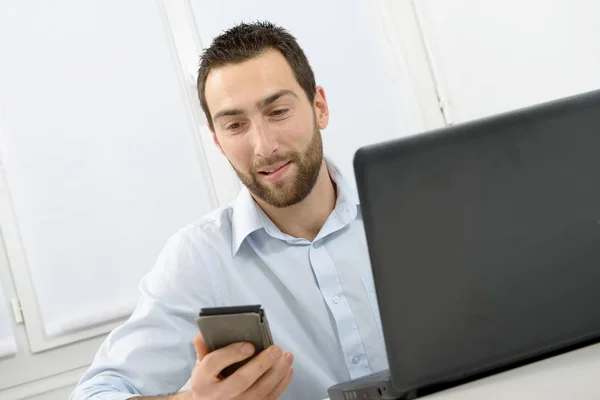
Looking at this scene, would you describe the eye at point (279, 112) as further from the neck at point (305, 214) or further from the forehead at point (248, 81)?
the neck at point (305, 214)

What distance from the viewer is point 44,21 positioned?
2.43m

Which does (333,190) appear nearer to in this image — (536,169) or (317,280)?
(317,280)

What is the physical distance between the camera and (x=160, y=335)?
140 cm

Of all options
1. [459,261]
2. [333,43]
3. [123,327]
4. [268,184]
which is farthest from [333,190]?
[333,43]

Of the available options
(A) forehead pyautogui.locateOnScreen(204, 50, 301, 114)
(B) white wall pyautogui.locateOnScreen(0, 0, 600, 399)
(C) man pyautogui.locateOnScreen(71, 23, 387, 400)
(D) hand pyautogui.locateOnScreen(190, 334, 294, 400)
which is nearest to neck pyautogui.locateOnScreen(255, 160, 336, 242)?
(C) man pyautogui.locateOnScreen(71, 23, 387, 400)

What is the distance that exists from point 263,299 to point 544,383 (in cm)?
79

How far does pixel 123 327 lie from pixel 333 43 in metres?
1.60

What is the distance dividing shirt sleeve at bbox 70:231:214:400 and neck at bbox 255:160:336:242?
20 cm

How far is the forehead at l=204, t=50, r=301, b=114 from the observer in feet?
4.99

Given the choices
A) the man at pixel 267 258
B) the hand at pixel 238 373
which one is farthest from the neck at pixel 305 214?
the hand at pixel 238 373

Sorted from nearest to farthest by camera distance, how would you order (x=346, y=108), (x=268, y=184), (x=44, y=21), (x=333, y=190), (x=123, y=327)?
(x=123, y=327) → (x=268, y=184) → (x=333, y=190) → (x=44, y=21) → (x=346, y=108)

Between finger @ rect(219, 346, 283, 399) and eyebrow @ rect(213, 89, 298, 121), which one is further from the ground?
eyebrow @ rect(213, 89, 298, 121)

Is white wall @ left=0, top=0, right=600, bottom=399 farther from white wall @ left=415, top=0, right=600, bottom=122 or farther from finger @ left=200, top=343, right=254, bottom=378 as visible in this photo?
finger @ left=200, top=343, right=254, bottom=378

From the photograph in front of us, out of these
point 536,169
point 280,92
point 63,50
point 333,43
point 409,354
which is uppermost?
point 63,50
